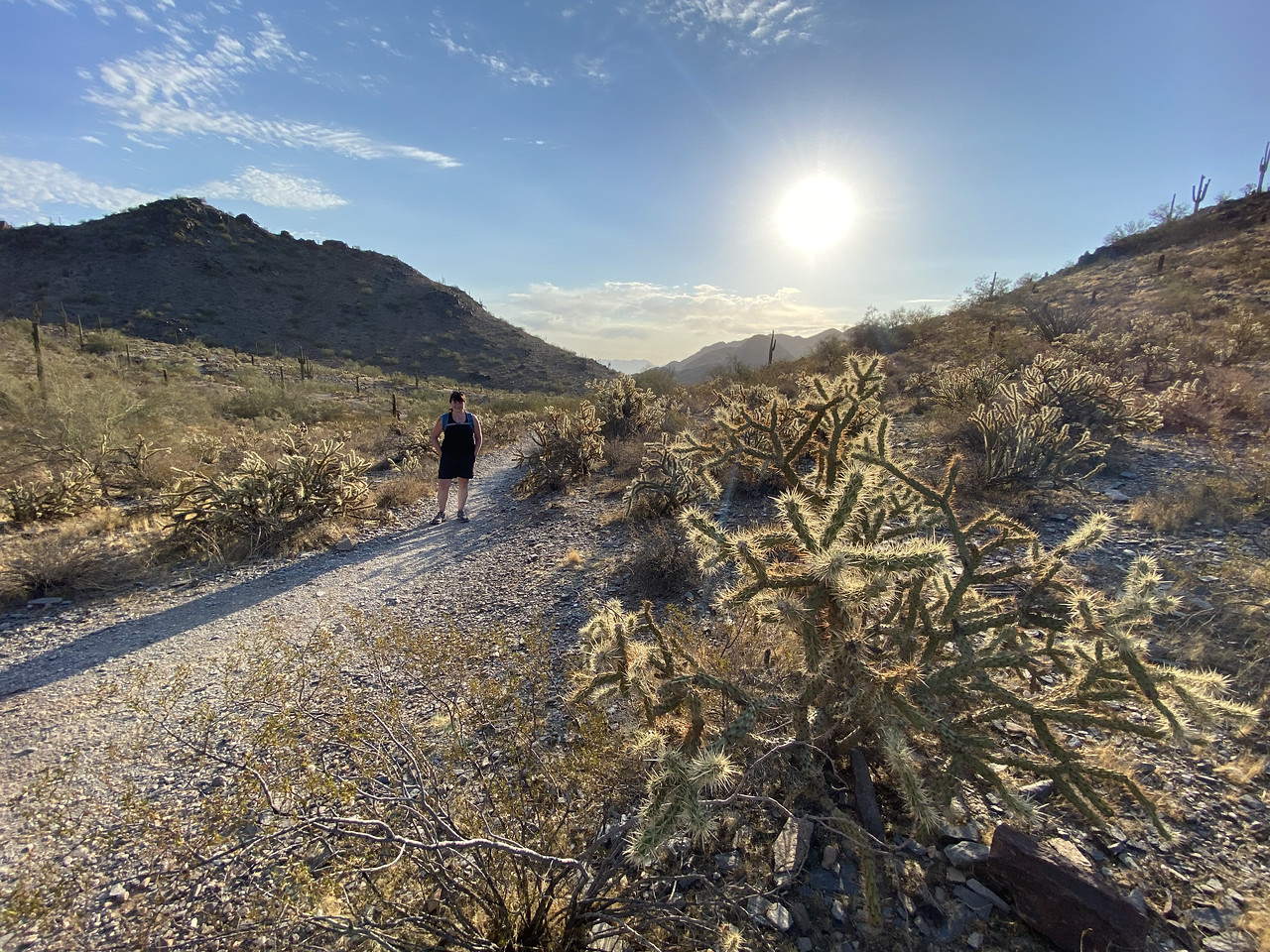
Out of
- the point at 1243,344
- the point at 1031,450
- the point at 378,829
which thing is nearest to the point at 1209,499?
the point at 1031,450

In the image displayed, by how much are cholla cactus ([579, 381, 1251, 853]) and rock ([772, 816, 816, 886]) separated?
19 centimetres

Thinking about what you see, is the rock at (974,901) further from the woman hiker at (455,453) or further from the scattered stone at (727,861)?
the woman hiker at (455,453)

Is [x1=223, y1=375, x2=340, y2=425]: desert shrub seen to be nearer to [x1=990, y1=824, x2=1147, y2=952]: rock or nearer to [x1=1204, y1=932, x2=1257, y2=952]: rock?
[x1=990, y1=824, x2=1147, y2=952]: rock

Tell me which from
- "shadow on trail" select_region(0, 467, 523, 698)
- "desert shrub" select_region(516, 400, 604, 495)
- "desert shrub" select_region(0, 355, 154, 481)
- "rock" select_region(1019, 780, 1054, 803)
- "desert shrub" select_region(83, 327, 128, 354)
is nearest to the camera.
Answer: "rock" select_region(1019, 780, 1054, 803)

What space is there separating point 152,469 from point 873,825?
31.2ft

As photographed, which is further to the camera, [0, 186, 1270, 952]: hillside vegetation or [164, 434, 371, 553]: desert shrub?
[164, 434, 371, 553]: desert shrub

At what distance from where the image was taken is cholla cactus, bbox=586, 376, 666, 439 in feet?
37.7

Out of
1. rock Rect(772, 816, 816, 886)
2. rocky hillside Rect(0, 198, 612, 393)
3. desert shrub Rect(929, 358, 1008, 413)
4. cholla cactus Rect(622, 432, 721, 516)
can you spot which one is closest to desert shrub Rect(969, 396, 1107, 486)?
desert shrub Rect(929, 358, 1008, 413)

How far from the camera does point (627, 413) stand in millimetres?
11836

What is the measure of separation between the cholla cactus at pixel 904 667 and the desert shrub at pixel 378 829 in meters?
0.43

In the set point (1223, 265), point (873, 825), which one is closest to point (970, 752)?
point (873, 825)

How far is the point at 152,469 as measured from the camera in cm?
737

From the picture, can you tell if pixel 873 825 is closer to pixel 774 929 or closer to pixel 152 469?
pixel 774 929

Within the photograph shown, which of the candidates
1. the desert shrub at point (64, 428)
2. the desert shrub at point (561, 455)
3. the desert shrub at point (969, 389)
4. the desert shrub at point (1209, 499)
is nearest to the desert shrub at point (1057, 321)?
the desert shrub at point (969, 389)
